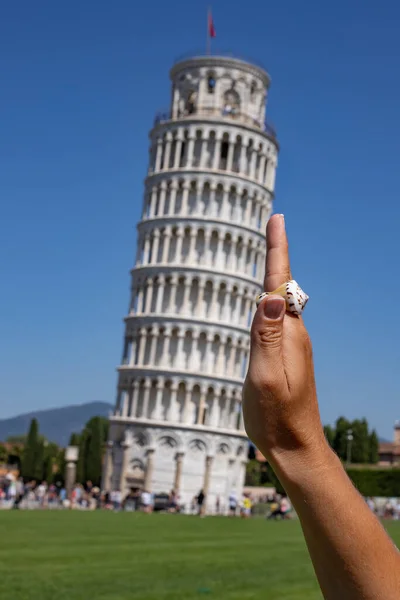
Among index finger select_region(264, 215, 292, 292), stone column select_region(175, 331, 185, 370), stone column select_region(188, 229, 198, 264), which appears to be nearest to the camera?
index finger select_region(264, 215, 292, 292)

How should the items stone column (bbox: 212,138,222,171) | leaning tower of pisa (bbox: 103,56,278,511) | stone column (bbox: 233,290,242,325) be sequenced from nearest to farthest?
leaning tower of pisa (bbox: 103,56,278,511) → stone column (bbox: 233,290,242,325) → stone column (bbox: 212,138,222,171)

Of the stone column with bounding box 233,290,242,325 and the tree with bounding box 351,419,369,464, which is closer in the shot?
the stone column with bounding box 233,290,242,325

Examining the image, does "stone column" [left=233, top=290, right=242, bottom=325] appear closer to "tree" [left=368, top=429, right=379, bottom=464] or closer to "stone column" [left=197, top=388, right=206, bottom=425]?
"stone column" [left=197, top=388, right=206, bottom=425]

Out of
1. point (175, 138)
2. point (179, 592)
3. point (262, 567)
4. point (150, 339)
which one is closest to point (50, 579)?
point (179, 592)

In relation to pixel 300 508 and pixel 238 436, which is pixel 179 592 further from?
pixel 238 436

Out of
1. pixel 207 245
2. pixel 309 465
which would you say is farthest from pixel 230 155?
pixel 309 465

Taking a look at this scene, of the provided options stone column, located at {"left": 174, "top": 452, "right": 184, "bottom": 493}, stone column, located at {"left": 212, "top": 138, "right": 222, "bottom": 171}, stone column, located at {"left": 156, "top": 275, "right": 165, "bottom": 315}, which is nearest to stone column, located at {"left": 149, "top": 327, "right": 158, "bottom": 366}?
stone column, located at {"left": 156, "top": 275, "right": 165, "bottom": 315}

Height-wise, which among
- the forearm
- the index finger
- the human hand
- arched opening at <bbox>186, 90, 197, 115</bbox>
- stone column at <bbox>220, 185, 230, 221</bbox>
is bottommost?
the forearm
